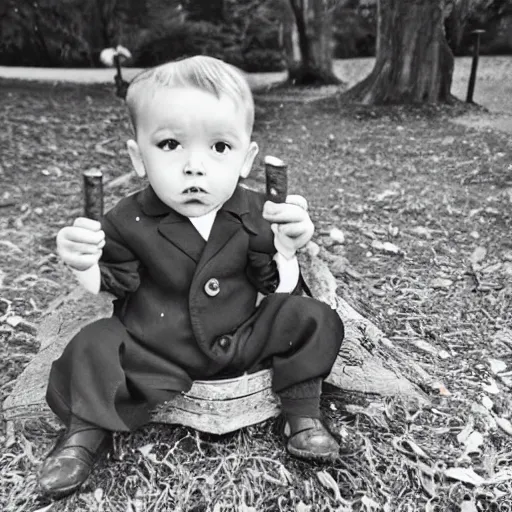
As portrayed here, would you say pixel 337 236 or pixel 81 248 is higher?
pixel 81 248

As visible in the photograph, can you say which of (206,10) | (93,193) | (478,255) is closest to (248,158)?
(93,193)

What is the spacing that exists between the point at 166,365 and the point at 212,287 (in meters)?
0.29

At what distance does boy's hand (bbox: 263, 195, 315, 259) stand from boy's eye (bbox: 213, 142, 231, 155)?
21cm

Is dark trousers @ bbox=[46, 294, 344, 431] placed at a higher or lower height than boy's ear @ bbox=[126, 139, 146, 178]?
lower

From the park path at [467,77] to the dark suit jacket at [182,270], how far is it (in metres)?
4.94

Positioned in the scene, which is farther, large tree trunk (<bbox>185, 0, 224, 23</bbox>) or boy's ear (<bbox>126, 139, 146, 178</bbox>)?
large tree trunk (<bbox>185, 0, 224, 23</bbox>)

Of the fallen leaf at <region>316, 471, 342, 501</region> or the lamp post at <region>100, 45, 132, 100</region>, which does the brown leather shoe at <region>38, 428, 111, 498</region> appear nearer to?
the fallen leaf at <region>316, 471, 342, 501</region>

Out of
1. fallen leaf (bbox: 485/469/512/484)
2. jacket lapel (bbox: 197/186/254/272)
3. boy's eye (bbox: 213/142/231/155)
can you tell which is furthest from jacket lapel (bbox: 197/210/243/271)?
fallen leaf (bbox: 485/469/512/484)

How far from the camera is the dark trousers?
6.68ft

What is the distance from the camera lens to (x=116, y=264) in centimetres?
209

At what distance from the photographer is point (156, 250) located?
2072 mm

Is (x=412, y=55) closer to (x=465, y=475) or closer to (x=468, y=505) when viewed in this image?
(x=465, y=475)

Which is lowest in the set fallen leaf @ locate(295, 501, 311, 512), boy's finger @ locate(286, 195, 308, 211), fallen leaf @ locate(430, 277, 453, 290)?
fallen leaf @ locate(430, 277, 453, 290)

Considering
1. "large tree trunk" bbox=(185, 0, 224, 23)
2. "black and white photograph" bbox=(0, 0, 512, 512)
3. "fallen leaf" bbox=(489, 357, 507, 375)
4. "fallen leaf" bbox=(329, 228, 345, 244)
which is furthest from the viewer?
"large tree trunk" bbox=(185, 0, 224, 23)
